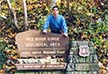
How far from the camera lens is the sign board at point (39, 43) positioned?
10.4m

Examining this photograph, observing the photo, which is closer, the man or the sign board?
the sign board

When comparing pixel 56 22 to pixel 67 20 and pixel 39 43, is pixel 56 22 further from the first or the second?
pixel 67 20

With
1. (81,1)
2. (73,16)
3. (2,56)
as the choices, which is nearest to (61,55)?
(2,56)

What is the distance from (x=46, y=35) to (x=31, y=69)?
80 centimetres

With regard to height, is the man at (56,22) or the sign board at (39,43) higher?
the man at (56,22)

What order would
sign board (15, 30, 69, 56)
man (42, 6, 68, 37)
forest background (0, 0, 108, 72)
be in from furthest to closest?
forest background (0, 0, 108, 72) < man (42, 6, 68, 37) < sign board (15, 30, 69, 56)

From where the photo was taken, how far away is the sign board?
10383mm

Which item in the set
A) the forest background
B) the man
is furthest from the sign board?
the forest background

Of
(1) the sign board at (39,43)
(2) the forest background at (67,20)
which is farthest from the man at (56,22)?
(2) the forest background at (67,20)

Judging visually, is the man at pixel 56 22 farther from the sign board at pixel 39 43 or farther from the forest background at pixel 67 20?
the forest background at pixel 67 20

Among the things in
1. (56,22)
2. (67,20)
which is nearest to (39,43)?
(56,22)

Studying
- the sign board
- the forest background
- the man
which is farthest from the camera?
the forest background

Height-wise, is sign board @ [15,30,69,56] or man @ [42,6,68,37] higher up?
man @ [42,6,68,37]

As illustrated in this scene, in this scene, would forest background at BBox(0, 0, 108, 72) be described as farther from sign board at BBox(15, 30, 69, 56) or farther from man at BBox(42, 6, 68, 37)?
man at BBox(42, 6, 68, 37)
